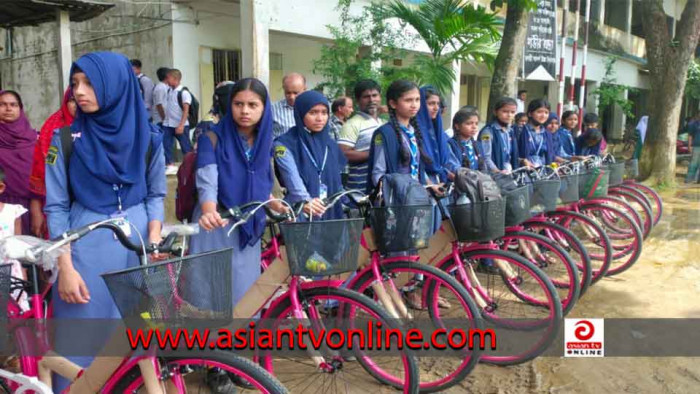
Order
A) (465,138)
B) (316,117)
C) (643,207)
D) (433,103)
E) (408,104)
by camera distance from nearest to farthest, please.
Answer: (316,117)
(408,104)
(433,103)
(465,138)
(643,207)

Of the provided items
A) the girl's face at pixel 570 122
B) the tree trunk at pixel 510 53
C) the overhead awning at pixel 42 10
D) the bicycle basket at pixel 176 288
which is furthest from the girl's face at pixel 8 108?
the girl's face at pixel 570 122

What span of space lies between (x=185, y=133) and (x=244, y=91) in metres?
5.00

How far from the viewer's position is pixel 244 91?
2.65 meters

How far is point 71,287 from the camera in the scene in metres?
2.06

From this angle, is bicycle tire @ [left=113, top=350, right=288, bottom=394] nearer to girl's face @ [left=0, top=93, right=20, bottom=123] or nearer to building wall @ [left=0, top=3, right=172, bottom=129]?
girl's face @ [left=0, top=93, right=20, bottom=123]

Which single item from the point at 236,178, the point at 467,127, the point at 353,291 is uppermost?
the point at 467,127

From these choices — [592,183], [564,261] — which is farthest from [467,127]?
[564,261]

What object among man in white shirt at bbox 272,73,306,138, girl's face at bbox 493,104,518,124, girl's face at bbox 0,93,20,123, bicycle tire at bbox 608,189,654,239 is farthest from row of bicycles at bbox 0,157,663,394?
girl's face at bbox 0,93,20,123

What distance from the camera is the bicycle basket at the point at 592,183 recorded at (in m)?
4.77

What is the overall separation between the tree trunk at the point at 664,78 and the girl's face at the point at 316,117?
8.66 metres

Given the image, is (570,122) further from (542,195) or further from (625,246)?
(542,195)

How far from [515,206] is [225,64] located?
270 inches

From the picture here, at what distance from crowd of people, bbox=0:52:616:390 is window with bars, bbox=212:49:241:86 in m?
4.84

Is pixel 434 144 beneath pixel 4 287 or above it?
above
